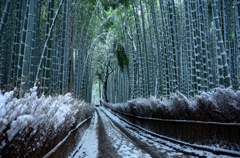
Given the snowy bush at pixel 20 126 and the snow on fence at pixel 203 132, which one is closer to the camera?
the snowy bush at pixel 20 126

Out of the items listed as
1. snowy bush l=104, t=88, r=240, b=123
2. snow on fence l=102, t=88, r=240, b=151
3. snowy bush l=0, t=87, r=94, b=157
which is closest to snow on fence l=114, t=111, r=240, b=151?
snow on fence l=102, t=88, r=240, b=151

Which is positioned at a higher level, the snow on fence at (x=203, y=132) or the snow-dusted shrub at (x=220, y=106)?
the snow-dusted shrub at (x=220, y=106)

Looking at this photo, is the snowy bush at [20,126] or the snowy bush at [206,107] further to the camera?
the snowy bush at [206,107]

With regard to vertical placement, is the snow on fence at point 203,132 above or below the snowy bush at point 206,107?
below

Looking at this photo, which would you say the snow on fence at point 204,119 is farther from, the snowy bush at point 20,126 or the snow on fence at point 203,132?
the snowy bush at point 20,126

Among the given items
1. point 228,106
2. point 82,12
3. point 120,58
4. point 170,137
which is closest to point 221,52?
point 228,106

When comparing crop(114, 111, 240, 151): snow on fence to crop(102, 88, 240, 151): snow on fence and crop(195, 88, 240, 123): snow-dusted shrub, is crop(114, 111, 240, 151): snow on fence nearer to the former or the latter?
crop(102, 88, 240, 151): snow on fence

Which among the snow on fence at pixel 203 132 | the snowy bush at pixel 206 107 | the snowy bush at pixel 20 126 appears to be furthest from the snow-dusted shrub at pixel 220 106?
the snowy bush at pixel 20 126

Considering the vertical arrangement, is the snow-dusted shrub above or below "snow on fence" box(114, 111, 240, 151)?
above

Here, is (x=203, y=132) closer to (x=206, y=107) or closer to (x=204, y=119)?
(x=204, y=119)

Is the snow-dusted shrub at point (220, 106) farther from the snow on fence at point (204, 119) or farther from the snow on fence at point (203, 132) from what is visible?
the snow on fence at point (203, 132)

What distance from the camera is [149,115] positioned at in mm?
6227

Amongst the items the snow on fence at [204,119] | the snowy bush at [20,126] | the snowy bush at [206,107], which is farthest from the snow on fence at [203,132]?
the snowy bush at [20,126]

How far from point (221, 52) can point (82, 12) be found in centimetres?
676
